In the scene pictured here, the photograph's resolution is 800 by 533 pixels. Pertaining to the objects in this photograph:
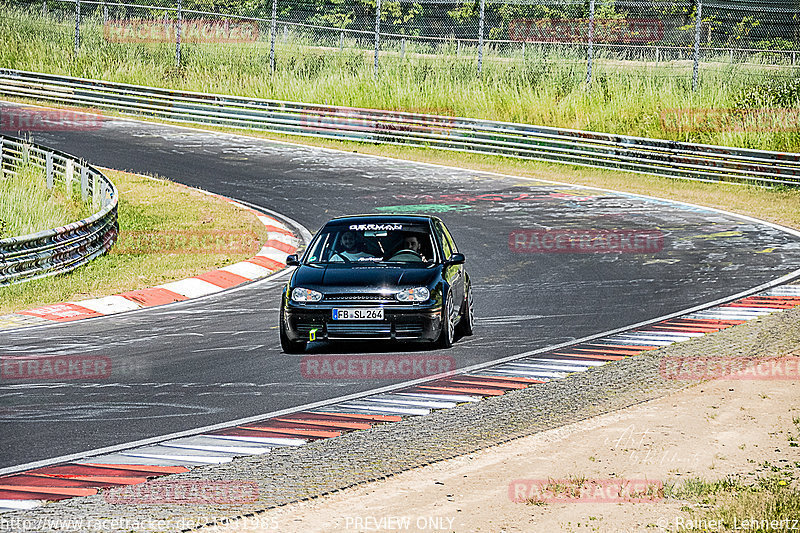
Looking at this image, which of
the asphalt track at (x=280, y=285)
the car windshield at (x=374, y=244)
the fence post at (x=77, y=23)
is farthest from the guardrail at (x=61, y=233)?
the fence post at (x=77, y=23)

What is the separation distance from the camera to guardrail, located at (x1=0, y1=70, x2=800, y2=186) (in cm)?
2472

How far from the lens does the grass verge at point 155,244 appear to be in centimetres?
1498

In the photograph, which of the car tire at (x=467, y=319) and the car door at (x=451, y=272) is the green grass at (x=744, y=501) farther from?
the car tire at (x=467, y=319)

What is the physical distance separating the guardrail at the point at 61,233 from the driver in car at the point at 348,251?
17.5 feet

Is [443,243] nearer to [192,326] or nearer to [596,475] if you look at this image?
[192,326]

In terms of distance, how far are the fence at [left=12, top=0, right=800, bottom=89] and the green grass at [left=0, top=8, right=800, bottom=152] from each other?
168mm

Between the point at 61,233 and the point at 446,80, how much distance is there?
57.3 ft

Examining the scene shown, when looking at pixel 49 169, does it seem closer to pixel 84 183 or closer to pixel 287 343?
pixel 84 183

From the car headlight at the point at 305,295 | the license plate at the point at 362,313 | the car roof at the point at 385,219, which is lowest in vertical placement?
the license plate at the point at 362,313

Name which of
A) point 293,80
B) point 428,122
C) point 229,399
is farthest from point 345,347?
point 293,80

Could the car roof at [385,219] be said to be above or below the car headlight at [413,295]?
above

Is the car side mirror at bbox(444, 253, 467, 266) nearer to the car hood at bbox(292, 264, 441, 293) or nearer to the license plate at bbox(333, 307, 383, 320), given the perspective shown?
the car hood at bbox(292, 264, 441, 293)

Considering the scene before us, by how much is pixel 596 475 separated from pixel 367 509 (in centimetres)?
162

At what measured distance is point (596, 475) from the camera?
720 cm
